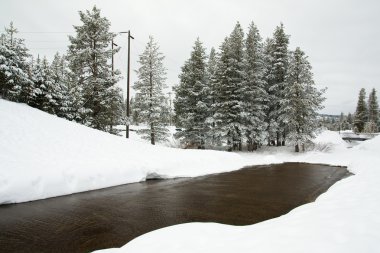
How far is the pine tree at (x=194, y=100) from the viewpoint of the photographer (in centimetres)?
2859

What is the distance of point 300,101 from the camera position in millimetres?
26859

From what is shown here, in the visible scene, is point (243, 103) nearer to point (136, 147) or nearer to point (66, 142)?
point (136, 147)

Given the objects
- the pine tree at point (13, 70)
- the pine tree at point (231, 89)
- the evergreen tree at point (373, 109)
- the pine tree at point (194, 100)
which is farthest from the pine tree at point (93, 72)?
the evergreen tree at point (373, 109)

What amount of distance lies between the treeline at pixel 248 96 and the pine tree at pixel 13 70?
50.2 ft

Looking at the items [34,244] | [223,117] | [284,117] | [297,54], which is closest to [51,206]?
[34,244]

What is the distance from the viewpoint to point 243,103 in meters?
26.4

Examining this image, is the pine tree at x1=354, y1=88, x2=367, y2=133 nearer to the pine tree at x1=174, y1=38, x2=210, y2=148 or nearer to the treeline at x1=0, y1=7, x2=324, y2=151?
the treeline at x1=0, y1=7, x2=324, y2=151

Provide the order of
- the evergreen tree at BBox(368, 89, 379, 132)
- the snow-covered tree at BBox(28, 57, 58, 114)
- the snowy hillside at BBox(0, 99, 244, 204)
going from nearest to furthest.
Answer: the snowy hillside at BBox(0, 99, 244, 204) → the snow-covered tree at BBox(28, 57, 58, 114) → the evergreen tree at BBox(368, 89, 379, 132)

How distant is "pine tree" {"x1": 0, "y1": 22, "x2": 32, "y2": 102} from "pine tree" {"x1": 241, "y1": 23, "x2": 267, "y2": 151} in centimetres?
1893

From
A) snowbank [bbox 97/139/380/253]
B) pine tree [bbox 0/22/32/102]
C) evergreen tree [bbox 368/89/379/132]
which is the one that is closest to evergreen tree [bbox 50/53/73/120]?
pine tree [bbox 0/22/32/102]

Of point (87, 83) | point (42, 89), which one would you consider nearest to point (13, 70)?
point (42, 89)

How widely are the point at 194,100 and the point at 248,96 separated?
19.6ft

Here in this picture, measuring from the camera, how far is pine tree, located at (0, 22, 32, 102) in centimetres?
1616

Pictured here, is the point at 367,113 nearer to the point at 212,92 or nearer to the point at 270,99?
the point at 270,99
